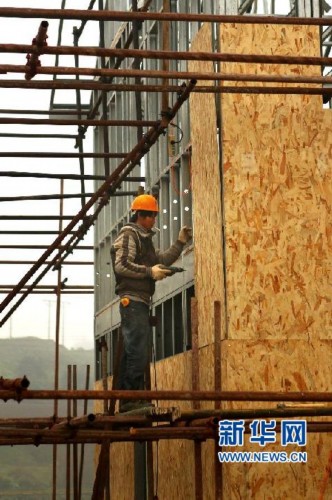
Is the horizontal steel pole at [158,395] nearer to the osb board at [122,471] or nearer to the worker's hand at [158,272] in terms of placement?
the worker's hand at [158,272]

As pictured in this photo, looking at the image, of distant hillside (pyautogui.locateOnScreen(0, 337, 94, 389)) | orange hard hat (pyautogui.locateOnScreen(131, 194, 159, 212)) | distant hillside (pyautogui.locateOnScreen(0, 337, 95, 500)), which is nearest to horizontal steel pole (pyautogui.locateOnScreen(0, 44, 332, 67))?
orange hard hat (pyautogui.locateOnScreen(131, 194, 159, 212))

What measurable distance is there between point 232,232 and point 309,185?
1.09m

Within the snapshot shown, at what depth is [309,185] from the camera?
41.1 ft

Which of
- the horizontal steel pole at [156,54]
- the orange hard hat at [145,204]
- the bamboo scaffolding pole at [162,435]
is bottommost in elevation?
the bamboo scaffolding pole at [162,435]

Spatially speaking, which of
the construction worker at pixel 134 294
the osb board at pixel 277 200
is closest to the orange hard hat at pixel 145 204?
the construction worker at pixel 134 294

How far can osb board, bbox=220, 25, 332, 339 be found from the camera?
12.2 meters

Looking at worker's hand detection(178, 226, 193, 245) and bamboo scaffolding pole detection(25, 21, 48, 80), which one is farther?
worker's hand detection(178, 226, 193, 245)

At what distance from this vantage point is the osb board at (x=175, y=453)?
45.3ft

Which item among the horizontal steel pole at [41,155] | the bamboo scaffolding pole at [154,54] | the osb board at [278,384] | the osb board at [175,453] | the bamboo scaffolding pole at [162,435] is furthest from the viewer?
the horizontal steel pole at [41,155]

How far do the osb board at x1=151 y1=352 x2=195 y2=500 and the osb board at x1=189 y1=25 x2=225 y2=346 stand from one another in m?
1.09

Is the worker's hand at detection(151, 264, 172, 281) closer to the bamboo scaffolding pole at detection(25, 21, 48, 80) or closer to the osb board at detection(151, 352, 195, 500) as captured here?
the osb board at detection(151, 352, 195, 500)

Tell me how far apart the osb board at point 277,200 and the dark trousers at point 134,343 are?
1085mm

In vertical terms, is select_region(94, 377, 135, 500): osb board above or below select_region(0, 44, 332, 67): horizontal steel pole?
below

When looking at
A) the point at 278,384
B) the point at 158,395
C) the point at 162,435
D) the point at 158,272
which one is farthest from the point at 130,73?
the point at 278,384
